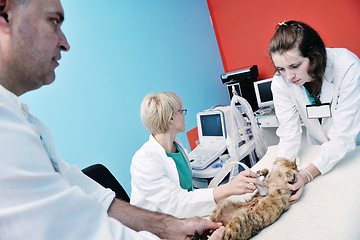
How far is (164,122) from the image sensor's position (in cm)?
167

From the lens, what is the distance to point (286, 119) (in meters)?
1.67

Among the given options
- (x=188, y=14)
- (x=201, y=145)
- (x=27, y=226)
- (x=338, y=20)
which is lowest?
(x=201, y=145)

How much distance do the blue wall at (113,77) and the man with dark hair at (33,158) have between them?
172 cm

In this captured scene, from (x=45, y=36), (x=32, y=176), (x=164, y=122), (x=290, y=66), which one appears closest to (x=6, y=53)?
(x=45, y=36)

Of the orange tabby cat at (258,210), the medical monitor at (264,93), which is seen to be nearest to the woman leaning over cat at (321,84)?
the orange tabby cat at (258,210)

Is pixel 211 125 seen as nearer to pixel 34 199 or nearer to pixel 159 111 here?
pixel 159 111

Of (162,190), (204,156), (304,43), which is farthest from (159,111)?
(304,43)

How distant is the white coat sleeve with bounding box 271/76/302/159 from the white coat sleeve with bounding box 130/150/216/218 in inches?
26.7

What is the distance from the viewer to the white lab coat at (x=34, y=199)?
40 cm

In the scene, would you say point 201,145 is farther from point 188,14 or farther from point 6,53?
point 188,14

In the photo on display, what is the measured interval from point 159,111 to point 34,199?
4.12 ft

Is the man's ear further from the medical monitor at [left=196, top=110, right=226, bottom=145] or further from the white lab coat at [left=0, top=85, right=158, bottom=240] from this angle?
the medical monitor at [left=196, top=110, right=226, bottom=145]

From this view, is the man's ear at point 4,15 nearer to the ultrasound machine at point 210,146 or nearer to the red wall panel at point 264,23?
the ultrasound machine at point 210,146

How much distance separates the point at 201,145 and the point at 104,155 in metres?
1.11
